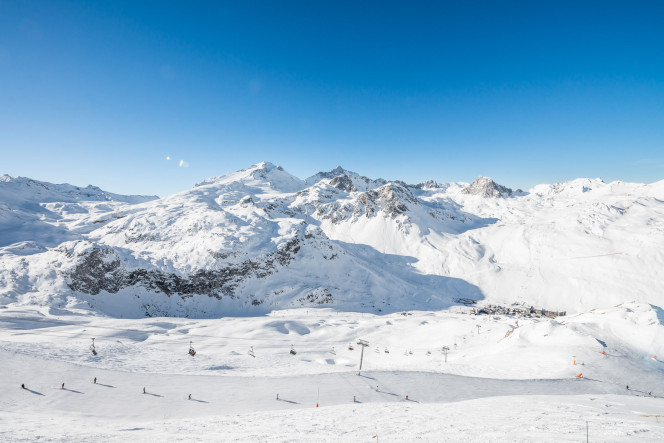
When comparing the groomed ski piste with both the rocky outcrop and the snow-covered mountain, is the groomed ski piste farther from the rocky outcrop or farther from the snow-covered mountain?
the snow-covered mountain

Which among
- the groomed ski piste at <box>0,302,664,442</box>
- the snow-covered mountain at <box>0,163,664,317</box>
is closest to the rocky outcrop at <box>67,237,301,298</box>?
the snow-covered mountain at <box>0,163,664,317</box>

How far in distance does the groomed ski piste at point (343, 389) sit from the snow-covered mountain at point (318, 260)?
33.5 meters

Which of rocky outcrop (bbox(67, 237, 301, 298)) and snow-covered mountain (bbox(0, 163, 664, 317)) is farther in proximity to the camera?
snow-covered mountain (bbox(0, 163, 664, 317))

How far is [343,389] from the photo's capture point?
1053 inches

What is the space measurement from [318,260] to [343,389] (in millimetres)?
82059

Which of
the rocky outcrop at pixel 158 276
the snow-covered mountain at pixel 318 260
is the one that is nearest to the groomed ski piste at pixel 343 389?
the rocky outcrop at pixel 158 276

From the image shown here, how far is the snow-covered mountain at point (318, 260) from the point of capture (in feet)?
261

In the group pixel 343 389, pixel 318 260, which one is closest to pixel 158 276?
pixel 318 260

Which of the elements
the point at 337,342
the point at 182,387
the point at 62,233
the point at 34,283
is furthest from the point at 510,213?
the point at 62,233

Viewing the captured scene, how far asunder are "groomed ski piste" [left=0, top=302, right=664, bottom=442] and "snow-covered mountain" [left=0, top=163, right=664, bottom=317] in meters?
33.5

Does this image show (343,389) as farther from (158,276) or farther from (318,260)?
(318,260)

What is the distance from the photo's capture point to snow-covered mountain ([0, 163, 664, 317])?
261ft

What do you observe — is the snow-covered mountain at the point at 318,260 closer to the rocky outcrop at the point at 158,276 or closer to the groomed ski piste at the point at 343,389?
→ the rocky outcrop at the point at 158,276

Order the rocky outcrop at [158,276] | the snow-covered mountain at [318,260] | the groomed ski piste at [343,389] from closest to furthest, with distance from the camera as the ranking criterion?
the groomed ski piste at [343,389] < the rocky outcrop at [158,276] < the snow-covered mountain at [318,260]
